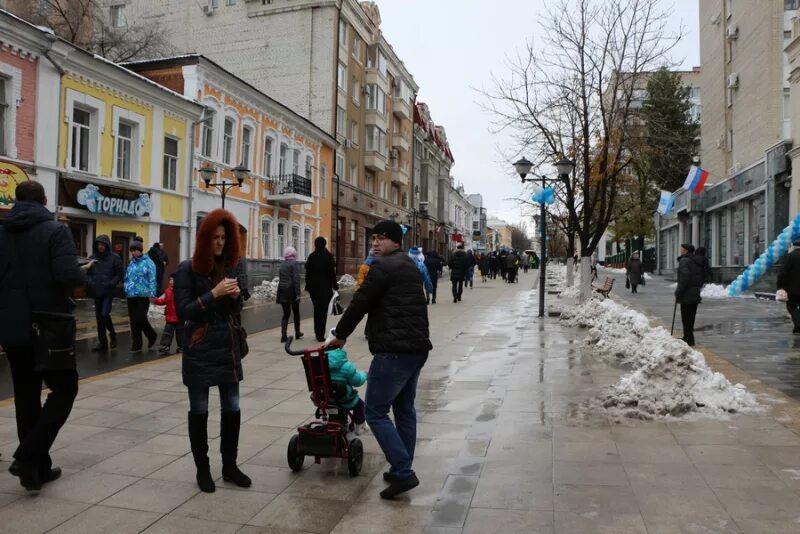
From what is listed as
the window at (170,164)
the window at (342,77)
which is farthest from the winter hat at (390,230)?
the window at (342,77)

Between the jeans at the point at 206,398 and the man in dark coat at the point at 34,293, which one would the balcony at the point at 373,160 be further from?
the jeans at the point at 206,398

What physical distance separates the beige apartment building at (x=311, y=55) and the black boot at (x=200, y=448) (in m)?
30.9

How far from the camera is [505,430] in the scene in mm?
5711

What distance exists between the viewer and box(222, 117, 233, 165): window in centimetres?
2558

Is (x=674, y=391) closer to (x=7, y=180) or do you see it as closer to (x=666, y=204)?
(x=7, y=180)

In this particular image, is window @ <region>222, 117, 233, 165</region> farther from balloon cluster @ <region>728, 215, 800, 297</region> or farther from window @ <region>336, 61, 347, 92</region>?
balloon cluster @ <region>728, 215, 800, 297</region>

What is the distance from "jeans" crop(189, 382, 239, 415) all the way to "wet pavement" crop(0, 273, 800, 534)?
0.53m

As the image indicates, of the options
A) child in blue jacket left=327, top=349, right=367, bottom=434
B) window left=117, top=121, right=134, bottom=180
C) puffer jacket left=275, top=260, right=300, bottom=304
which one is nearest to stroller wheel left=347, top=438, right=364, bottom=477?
child in blue jacket left=327, top=349, right=367, bottom=434

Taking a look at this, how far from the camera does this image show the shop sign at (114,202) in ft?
59.4

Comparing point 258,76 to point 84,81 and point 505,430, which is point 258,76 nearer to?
point 84,81

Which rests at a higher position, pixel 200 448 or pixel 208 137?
pixel 208 137

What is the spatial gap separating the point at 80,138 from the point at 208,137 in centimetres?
633

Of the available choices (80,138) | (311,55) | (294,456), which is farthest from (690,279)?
(311,55)

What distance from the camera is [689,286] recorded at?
35.7 ft
